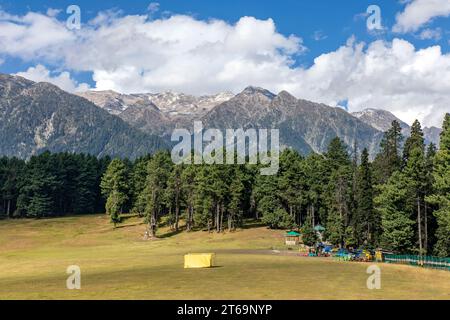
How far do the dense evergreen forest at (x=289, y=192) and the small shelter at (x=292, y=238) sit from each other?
2.34 m

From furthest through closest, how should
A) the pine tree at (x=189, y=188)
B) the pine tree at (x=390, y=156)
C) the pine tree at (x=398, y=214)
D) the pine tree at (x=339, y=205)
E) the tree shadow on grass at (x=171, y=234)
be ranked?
the pine tree at (x=189, y=188)
the tree shadow on grass at (x=171, y=234)
the pine tree at (x=339, y=205)
the pine tree at (x=390, y=156)
the pine tree at (x=398, y=214)

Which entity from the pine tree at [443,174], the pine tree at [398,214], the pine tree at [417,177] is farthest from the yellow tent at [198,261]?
the pine tree at [417,177]

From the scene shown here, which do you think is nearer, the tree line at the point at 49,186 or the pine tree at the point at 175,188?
the pine tree at the point at 175,188

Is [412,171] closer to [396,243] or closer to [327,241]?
[396,243]

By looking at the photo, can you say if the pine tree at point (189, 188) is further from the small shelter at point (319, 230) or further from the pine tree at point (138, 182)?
the small shelter at point (319, 230)

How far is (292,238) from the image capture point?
99.9 m

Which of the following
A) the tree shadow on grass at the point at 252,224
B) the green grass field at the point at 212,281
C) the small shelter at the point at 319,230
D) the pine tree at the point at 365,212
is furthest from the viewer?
the tree shadow on grass at the point at 252,224

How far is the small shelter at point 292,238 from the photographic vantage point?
310ft

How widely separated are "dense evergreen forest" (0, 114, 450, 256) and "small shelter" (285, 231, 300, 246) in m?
2.34

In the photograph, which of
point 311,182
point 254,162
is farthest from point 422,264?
point 254,162

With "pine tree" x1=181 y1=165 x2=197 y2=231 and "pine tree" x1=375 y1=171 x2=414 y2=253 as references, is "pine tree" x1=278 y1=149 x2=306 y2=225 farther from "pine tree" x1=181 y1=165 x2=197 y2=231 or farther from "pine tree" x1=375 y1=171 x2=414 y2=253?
"pine tree" x1=375 y1=171 x2=414 y2=253

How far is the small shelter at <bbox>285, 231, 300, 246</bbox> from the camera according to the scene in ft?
310

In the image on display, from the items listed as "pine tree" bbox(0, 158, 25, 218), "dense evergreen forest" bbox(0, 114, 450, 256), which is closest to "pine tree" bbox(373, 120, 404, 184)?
"dense evergreen forest" bbox(0, 114, 450, 256)

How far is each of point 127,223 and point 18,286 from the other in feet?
299
